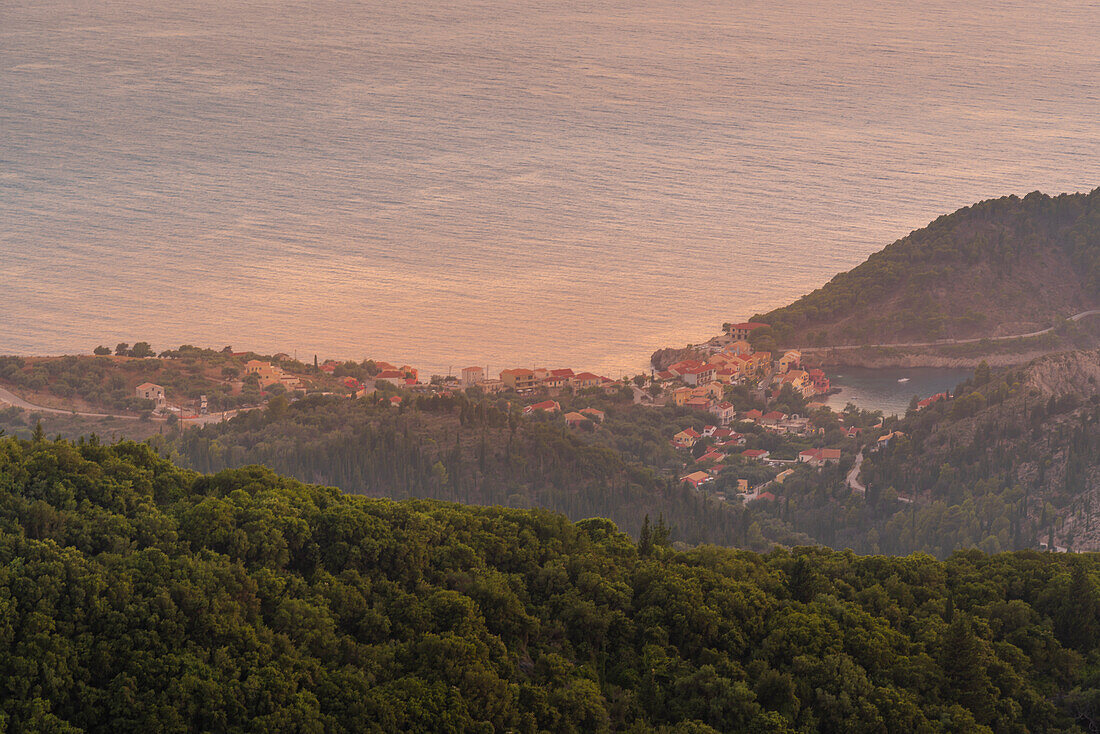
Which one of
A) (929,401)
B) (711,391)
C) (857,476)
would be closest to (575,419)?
(711,391)

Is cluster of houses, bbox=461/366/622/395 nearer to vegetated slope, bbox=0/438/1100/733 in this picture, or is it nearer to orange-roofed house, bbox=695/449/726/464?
orange-roofed house, bbox=695/449/726/464

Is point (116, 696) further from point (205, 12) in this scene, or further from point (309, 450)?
point (205, 12)

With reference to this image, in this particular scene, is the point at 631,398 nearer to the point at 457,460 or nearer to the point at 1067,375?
the point at 457,460

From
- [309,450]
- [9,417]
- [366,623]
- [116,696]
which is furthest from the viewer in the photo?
[9,417]

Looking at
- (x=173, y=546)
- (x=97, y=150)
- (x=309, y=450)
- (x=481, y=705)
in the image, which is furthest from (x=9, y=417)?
(x=97, y=150)

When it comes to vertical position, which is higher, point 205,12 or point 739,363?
point 205,12

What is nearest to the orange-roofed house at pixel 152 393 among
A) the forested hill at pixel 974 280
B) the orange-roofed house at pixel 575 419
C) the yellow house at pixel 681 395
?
the orange-roofed house at pixel 575 419
